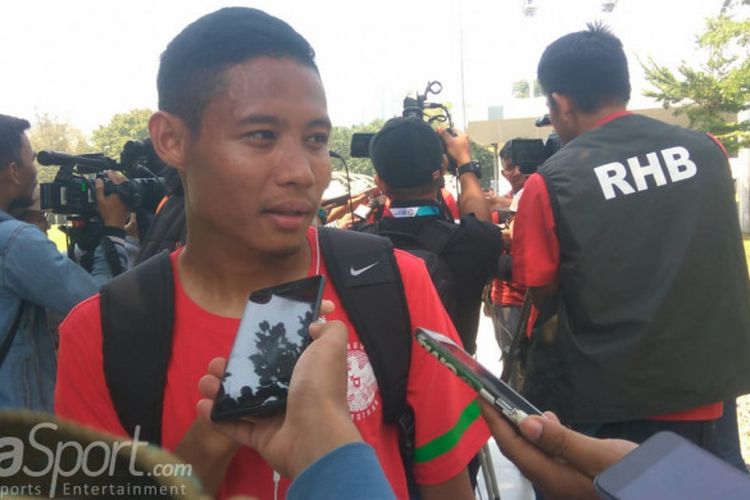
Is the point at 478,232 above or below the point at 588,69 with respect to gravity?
below

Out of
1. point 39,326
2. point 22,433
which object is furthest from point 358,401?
point 39,326

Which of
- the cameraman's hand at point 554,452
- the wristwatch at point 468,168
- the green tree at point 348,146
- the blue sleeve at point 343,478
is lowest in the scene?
the green tree at point 348,146

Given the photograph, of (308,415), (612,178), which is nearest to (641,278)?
(612,178)

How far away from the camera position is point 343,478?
771mm

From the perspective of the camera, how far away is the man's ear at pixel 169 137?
1493 millimetres

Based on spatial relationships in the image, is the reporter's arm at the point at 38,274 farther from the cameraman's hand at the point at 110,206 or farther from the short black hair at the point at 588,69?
the short black hair at the point at 588,69

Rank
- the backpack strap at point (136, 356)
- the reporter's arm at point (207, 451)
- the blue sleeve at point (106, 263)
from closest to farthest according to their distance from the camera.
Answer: the reporter's arm at point (207, 451) < the backpack strap at point (136, 356) < the blue sleeve at point (106, 263)

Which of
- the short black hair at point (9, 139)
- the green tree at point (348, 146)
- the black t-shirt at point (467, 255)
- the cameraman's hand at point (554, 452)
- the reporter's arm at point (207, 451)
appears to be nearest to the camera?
the cameraman's hand at point (554, 452)

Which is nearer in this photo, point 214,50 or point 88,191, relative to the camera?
point 214,50

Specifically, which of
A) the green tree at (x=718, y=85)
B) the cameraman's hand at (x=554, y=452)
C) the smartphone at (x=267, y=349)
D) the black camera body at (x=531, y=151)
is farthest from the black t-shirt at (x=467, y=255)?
the green tree at (x=718, y=85)

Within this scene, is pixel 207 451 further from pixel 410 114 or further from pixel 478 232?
pixel 410 114

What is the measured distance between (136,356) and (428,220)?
1556 millimetres

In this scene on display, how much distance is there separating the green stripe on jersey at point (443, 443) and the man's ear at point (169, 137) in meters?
0.82

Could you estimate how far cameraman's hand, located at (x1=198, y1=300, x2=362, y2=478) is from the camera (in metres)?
0.84
